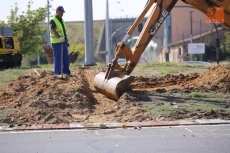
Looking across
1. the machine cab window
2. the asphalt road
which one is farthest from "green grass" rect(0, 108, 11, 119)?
the machine cab window

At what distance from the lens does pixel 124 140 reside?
10023 millimetres

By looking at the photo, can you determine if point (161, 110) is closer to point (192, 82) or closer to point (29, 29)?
point (192, 82)

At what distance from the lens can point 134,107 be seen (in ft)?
41.1

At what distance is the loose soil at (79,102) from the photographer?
1200 cm

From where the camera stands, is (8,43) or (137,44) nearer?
(137,44)

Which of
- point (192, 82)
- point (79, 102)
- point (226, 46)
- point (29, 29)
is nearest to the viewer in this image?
point (79, 102)

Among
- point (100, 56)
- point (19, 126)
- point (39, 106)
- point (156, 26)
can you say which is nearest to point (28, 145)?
point (19, 126)

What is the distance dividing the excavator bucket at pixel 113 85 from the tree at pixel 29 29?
44.9 m

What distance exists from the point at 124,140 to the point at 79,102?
332 cm

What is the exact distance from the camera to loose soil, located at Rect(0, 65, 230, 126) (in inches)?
472

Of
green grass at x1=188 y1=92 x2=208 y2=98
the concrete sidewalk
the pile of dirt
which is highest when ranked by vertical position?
the pile of dirt

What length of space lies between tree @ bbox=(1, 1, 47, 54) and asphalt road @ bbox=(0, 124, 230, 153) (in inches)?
1939

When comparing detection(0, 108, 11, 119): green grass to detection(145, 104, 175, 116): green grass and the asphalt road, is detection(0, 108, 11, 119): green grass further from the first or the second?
detection(145, 104, 175, 116): green grass

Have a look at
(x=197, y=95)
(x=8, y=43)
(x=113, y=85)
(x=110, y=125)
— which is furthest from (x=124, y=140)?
(x=8, y=43)
